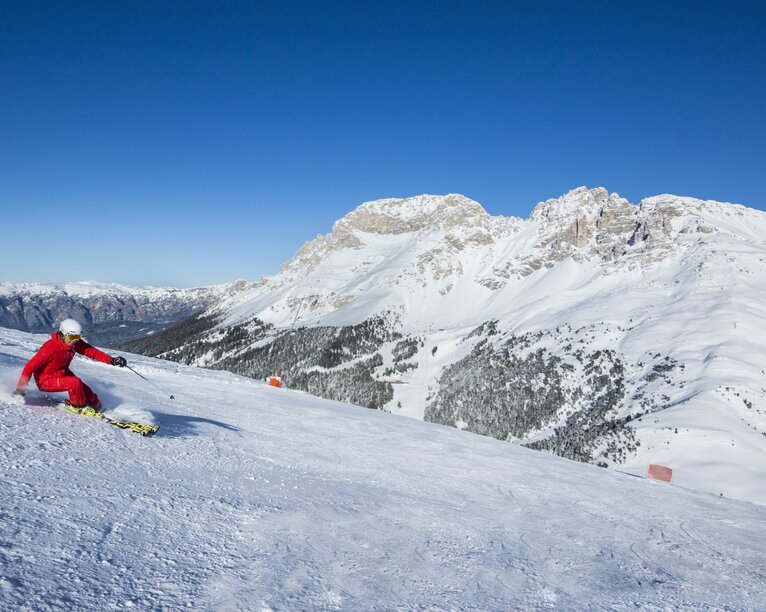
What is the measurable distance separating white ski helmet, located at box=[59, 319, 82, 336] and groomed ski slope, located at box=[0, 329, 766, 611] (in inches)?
45.8

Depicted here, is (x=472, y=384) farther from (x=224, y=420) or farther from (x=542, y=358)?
(x=224, y=420)

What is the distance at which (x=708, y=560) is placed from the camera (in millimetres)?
7047

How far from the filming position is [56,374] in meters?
9.04

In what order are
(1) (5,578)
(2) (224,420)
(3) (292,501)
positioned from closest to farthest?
1. (1) (5,578)
2. (3) (292,501)
3. (2) (224,420)

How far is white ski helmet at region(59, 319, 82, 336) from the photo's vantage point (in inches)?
362

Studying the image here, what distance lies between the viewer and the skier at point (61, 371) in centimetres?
865

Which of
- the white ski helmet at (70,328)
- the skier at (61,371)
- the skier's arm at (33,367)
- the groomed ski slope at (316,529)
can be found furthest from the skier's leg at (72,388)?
the white ski helmet at (70,328)

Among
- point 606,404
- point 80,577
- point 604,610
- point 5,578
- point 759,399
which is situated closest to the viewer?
point 5,578

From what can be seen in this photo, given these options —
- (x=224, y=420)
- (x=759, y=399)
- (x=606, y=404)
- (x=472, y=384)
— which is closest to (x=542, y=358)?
(x=472, y=384)

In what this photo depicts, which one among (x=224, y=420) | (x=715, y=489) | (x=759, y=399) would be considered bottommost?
(x=715, y=489)

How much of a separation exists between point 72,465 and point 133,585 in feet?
9.92

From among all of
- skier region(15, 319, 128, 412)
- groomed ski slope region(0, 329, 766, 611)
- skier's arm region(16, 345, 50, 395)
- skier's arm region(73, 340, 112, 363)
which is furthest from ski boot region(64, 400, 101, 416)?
skier's arm region(73, 340, 112, 363)

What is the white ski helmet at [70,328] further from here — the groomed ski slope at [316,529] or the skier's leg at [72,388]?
the groomed ski slope at [316,529]

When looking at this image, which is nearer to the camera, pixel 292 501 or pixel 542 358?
pixel 292 501
